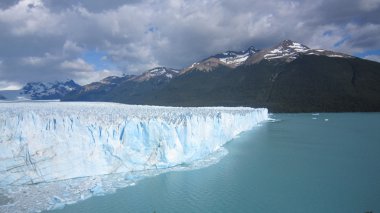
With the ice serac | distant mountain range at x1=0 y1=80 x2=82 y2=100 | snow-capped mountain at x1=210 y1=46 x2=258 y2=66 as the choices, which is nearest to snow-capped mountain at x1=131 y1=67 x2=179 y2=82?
snow-capped mountain at x1=210 y1=46 x2=258 y2=66

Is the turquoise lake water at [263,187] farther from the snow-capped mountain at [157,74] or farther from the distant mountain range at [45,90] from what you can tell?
the distant mountain range at [45,90]

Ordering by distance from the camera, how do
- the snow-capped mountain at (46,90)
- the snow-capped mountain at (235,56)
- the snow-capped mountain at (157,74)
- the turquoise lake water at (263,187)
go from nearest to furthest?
the turquoise lake water at (263,187), the snow-capped mountain at (235,56), the snow-capped mountain at (157,74), the snow-capped mountain at (46,90)

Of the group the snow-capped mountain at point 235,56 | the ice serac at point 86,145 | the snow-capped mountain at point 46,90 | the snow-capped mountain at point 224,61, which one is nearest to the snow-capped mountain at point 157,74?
the snow-capped mountain at point 235,56

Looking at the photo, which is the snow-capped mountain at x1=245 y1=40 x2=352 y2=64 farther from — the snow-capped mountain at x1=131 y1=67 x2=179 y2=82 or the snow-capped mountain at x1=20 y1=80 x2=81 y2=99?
the snow-capped mountain at x1=20 y1=80 x2=81 y2=99

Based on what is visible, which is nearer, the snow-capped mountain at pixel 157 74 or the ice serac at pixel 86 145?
the ice serac at pixel 86 145

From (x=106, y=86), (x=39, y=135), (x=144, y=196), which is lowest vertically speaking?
(x=144, y=196)

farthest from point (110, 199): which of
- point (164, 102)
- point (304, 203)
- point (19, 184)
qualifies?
point (164, 102)

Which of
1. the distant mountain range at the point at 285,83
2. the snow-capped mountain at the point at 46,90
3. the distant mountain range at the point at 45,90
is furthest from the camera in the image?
the snow-capped mountain at the point at 46,90

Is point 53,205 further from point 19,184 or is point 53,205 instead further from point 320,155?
point 320,155
